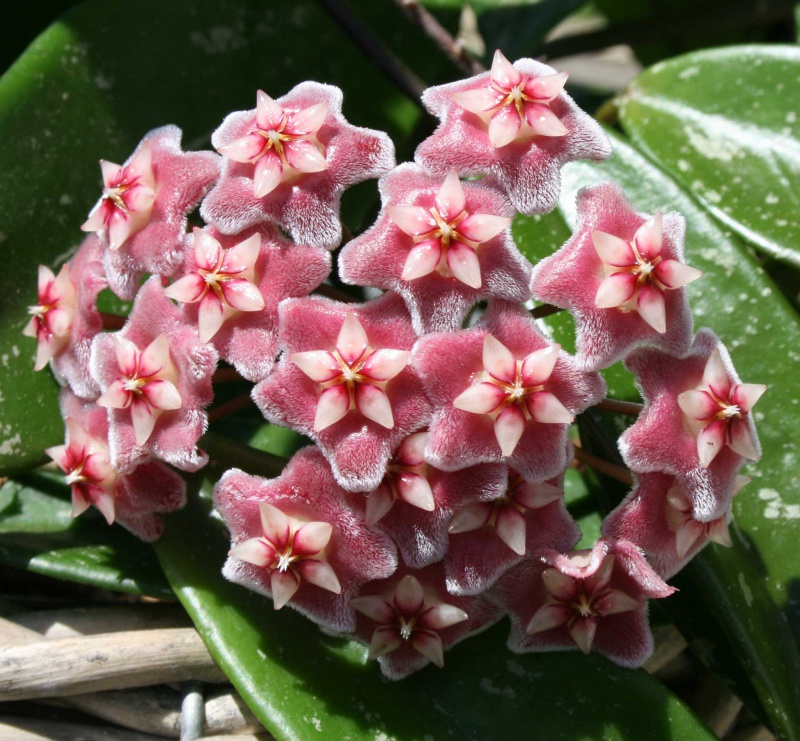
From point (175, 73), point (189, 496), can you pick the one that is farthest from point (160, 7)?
point (189, 496)

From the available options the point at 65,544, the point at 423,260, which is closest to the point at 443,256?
the point at 423,260

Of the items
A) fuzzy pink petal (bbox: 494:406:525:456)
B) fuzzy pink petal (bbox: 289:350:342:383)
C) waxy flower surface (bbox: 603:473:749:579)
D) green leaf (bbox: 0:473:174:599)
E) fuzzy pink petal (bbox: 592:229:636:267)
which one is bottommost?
waxy flower surface (bbox: 603:473:749:579)

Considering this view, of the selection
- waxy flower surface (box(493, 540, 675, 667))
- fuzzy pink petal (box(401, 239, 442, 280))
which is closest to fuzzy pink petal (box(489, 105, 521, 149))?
fuzzy pink petal (box(401, 239, 442, 280))

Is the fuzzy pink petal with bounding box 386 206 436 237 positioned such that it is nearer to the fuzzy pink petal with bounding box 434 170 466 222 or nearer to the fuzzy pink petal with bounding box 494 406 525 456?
the fuzzy pink petal with bounding box 434 170 466 222

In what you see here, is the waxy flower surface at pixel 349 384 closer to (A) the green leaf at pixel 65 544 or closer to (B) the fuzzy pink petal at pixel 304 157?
(B) the fuzzy pink petal at pixel 304 157

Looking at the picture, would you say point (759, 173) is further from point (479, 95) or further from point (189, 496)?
point (189, 496)

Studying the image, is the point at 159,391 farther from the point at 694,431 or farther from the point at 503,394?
the point at 694,431

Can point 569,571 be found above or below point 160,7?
below
